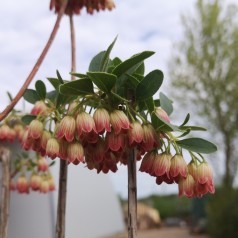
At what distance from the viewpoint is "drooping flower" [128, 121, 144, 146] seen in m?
0.68

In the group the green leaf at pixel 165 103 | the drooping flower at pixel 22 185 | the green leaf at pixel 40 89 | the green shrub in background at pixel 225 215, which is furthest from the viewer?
the green shrub in background at pixel 225 215

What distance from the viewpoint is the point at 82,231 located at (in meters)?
4.70

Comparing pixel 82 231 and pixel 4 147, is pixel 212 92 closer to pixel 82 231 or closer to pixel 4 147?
pixel 82 231

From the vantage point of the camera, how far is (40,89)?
37.2 inches

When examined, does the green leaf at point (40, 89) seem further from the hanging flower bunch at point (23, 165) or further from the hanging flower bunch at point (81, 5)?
the hanging flower bunch at point (23, 165)

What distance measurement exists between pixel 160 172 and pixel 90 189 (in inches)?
183

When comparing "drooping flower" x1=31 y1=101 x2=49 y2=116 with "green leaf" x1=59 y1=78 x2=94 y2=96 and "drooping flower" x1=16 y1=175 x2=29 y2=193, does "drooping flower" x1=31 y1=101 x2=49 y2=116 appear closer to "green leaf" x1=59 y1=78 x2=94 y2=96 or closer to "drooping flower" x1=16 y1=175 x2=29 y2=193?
"green leaf" x1=59 y1=78 x2=94 y2=96

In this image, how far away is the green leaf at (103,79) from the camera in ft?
2.18

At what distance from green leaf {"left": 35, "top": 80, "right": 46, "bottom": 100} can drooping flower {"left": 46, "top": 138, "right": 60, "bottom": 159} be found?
194 mm

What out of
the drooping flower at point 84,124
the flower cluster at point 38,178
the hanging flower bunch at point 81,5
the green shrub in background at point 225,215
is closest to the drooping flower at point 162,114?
the drooping flower at point 84,124

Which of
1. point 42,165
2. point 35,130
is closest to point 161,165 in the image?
point 35,130

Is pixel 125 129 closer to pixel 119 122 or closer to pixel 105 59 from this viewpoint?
pixel 119 122

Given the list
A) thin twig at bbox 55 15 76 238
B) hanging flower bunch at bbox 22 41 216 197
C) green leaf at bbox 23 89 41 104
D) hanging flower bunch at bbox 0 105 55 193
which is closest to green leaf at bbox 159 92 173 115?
hanging flower bunch at bbox 22 41 216 197

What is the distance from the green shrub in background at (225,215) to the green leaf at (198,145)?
7.56m
